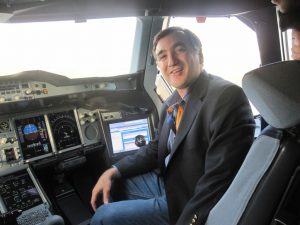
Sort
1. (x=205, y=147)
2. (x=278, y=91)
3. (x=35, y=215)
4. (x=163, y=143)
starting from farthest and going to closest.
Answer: (x=35, y=215) → (x=163, y=143) → (x=205, y=147) → (x=278, y=91)

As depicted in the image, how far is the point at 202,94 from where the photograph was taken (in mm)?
1635

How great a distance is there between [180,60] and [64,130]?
1.10 m

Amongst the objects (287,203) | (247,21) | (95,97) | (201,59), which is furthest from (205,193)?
(247,21)

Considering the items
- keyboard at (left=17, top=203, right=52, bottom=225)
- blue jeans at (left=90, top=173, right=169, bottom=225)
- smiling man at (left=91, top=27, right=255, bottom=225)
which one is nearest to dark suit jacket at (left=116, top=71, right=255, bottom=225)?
smiling man at (left=91, top=27, right=255, bottom=225)

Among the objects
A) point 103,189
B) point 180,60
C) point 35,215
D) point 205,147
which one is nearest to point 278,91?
point 205,147

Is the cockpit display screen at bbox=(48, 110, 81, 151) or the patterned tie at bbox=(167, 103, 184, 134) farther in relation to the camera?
the cockpit display screen at bbox=(48, 110, 81, 151)

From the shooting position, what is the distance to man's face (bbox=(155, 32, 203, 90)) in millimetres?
1793

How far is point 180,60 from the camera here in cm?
183

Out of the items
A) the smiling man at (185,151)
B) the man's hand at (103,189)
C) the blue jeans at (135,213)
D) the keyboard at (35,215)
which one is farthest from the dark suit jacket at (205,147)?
the keyboard at (35,215)

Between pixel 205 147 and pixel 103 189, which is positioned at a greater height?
pixel 205 147

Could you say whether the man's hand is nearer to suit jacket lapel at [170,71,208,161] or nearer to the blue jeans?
the blue jeans

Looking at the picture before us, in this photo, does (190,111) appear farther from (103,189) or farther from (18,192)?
(18,192)

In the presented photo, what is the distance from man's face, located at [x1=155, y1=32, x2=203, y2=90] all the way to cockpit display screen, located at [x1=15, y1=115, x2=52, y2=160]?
1038 millimetres

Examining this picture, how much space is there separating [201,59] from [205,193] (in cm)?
83
